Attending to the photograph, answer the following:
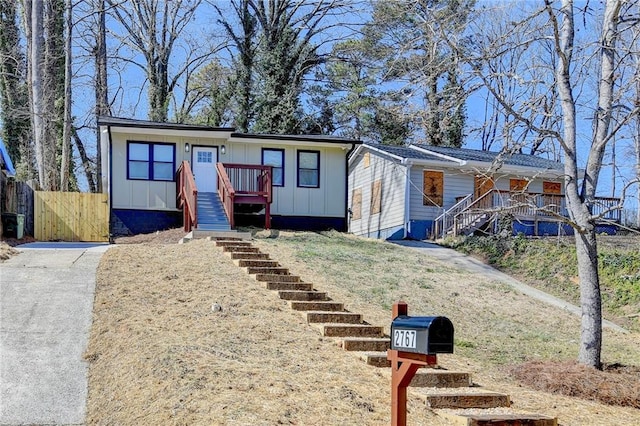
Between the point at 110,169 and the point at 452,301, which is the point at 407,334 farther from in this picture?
the point at 110,169

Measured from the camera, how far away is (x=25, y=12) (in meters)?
27.2

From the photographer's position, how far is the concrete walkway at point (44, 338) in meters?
6.05

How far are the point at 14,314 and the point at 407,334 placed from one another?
6.72 metres

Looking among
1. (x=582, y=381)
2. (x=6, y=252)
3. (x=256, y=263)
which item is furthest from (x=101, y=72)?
(x=582, y=381)

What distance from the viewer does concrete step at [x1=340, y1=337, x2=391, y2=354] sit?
25.7 feet

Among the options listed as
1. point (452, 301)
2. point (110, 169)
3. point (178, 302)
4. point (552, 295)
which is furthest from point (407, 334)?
Result: point (110, 169)

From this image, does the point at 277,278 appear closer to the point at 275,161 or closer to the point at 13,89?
the point at 275,161

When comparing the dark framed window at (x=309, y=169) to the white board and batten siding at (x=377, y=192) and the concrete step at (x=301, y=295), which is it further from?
the concrete step at (x=301, y=295)

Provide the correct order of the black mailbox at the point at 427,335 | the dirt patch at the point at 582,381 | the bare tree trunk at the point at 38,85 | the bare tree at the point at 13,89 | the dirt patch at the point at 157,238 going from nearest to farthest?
the black mailbox at the point at 427,335 < the dirt patch at the point at 582,381 < the dirt patch at the point at 157,238 < the bare tree trunk at the point at 38,85 < the bare tree at the point at 13,89

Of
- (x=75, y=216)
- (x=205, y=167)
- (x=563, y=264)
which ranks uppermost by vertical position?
(x=205, y=167)

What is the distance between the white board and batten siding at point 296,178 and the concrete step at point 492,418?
580 inches

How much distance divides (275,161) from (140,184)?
408cm

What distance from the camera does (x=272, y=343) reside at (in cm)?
759

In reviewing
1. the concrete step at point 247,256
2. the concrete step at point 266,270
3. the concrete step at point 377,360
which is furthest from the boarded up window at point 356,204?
the concrete step at point 377,360
